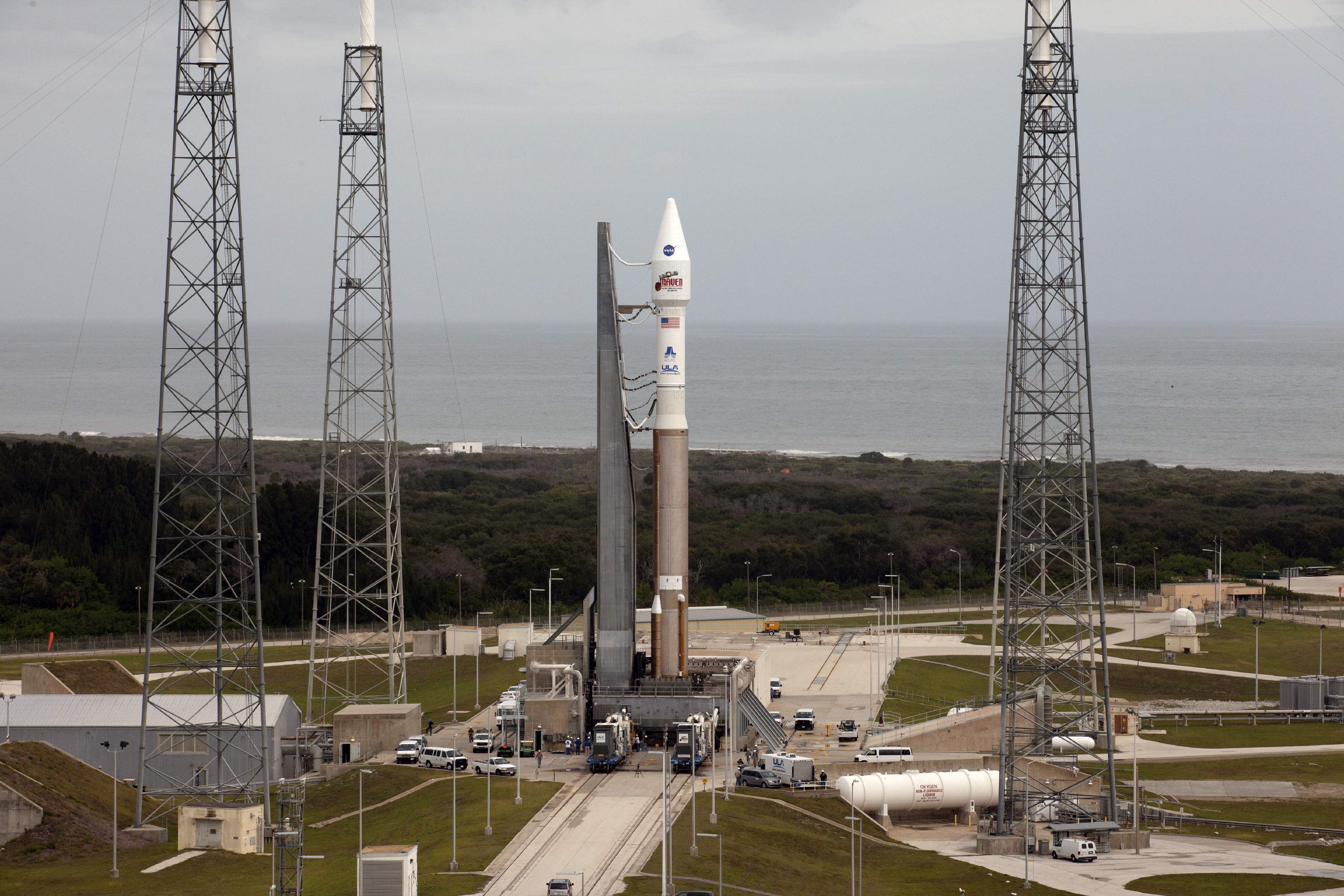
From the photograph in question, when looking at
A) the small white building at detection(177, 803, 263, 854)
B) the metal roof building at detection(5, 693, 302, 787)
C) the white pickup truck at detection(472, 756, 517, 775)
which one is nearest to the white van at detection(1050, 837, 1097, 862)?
the white pickup truck at detection(472, 756, 517, 775)

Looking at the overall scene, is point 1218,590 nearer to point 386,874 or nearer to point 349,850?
point 349,850

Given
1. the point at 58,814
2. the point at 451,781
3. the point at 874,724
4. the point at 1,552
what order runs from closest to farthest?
the point at 58,814, the point at 451,781, the point at 874,724, the point at 1,552

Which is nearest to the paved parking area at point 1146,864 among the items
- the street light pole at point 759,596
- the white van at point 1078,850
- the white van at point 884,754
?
the white van at point 1078,850

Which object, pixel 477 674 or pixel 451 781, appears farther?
pixel 477 674

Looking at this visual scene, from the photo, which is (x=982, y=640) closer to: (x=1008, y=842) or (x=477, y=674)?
(x=477, y=674)

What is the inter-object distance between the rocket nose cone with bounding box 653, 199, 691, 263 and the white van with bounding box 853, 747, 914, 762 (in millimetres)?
20979

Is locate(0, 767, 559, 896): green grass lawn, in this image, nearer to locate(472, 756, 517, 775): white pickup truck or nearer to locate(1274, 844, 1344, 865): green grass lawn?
locate(472, 756, 517, 775): white pickup truck

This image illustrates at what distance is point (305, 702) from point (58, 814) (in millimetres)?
23195

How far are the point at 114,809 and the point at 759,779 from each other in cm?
2232

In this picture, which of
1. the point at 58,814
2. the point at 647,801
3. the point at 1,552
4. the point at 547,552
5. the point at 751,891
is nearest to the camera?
the point at 751,891

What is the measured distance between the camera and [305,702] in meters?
72.8

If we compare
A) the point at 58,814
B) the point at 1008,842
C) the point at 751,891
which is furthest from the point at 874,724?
the point at 58,814

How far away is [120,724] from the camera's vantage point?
2346 inches

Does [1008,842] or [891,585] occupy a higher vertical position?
[891,585]
